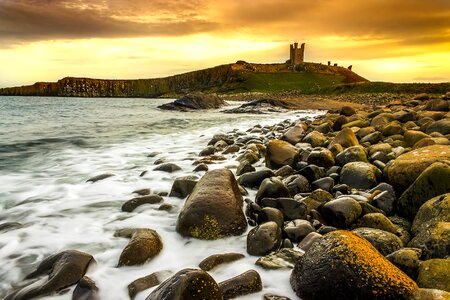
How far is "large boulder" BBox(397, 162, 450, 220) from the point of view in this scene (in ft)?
13.1

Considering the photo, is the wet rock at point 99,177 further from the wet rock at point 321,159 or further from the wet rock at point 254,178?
the wet rock at point 321,159

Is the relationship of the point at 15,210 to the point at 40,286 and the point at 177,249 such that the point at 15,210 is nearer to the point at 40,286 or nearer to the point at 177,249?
the point at 40,286

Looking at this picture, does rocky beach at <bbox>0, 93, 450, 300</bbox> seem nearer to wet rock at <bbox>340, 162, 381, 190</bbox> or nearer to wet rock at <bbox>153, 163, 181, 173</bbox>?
wet rock at <bbox>340, 162, 381, 190</bbox>

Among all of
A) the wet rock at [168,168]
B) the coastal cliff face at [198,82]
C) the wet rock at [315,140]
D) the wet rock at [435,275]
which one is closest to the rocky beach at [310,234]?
the wet rock at [435,275]

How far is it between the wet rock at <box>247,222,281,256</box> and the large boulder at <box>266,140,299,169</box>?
10.7 ft

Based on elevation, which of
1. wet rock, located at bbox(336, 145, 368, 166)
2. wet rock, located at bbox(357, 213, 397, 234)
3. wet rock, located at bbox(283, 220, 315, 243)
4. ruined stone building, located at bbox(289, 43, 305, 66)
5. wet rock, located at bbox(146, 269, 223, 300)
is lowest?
wet rock, located at bbox(283, 220, 315, 243)

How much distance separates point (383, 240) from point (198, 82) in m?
141

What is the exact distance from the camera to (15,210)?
537cm

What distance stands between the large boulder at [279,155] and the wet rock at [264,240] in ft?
10.7

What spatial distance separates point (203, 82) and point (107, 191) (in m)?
136

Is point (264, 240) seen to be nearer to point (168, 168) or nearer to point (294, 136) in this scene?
point (168, 168)

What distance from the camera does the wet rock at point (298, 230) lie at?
12.6 ft

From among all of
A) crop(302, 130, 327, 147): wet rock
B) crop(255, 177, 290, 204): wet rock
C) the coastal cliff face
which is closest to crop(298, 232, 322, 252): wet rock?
crop(255, 177, 290, 204): wet rock

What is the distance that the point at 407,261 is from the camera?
9.50ft
